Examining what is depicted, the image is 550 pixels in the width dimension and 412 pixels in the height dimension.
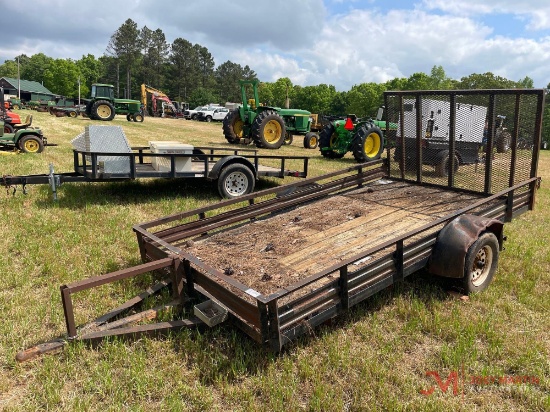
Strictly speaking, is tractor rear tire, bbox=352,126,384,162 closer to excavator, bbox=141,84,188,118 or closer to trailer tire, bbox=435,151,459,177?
trailer tire, bbox=435,151,459,177

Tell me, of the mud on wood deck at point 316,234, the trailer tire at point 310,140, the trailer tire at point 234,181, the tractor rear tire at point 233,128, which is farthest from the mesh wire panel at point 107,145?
the trailer tire at point 310,140

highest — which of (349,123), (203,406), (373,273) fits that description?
(349,123)

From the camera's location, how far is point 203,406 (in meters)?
2.48

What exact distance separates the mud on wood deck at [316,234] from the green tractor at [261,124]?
10.0 meters

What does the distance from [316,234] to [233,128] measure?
1377 cm

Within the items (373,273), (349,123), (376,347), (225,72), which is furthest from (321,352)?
(225,72)

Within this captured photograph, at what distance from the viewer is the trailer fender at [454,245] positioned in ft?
11.9

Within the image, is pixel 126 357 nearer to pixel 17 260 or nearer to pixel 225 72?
pixel 17 260

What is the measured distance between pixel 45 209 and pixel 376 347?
532 cm

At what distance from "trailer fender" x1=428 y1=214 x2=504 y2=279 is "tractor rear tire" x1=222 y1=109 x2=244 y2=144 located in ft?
46.2

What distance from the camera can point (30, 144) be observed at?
12188 mm

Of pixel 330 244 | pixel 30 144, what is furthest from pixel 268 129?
pixel 330 244

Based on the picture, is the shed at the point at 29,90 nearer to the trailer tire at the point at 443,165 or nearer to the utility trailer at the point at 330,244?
the utility trailer at the point at 330,244

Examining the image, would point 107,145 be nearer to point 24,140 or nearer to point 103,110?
point 24,140
